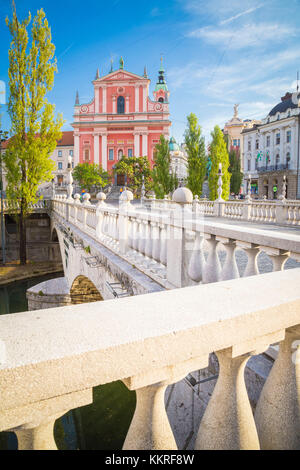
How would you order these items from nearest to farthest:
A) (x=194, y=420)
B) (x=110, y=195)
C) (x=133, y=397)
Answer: (x=194, y=420) < (x=133, y=397) < (x=110, y=195)

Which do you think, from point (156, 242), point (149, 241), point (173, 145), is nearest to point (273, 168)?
point (173, 145)

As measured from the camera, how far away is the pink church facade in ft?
161

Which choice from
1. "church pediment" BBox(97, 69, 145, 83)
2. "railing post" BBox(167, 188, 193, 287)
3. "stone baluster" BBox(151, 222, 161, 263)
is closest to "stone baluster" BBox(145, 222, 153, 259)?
"stone baluster" BBox(151, 222, 161, 263)

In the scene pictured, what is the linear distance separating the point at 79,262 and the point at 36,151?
12.8m

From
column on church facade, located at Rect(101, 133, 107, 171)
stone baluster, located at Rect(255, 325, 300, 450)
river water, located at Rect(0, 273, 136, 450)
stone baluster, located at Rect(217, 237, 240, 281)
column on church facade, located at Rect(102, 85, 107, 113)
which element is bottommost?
river water, located at Rect(0, 273, 136, 450)

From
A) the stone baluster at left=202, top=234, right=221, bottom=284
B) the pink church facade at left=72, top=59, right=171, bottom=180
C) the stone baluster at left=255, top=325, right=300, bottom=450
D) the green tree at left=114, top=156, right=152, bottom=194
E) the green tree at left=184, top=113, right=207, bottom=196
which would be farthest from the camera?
the pink church facade at left=72, top=59, right=171, bottom=180

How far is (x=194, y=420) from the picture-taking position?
7.57ft

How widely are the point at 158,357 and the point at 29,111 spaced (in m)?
21.1

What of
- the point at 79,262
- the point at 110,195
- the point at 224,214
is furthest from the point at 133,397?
the point at 110,195

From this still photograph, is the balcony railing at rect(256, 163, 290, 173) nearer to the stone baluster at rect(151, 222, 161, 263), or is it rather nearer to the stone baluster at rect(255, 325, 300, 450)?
the stone baluster at rect(151, 222, 161, 263)

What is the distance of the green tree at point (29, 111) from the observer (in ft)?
59.7

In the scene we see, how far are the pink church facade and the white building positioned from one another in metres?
16.7

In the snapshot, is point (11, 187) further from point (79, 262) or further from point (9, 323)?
point (9, 323)

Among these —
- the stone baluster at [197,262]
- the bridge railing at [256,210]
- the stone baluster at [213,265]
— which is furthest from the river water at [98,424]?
the bridge railing at [256,210]
